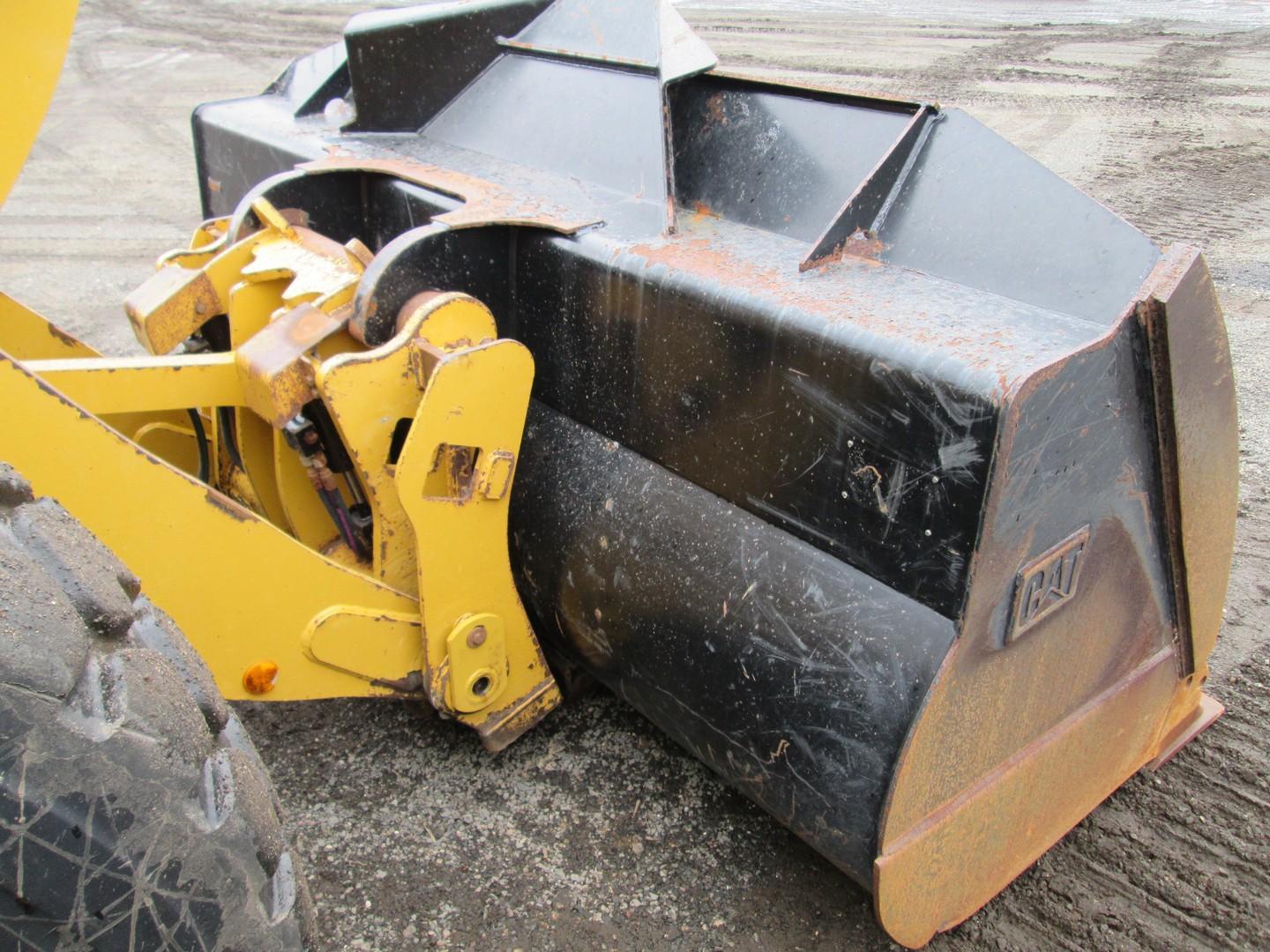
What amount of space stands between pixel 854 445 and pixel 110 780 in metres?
1.02

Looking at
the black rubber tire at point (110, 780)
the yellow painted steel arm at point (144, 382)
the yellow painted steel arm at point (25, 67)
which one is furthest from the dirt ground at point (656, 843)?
the yellow painted steel arm at point (25, 67)

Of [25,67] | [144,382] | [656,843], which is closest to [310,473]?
[144,382]

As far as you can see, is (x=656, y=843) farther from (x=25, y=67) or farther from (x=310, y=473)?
(x=25, y=67)

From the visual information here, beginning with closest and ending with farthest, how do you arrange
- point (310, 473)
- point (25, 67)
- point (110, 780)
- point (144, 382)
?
point (110, 780)
point (25, 67)
point (144, 382)
point (310, 473)

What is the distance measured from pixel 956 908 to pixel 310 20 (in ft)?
41.1

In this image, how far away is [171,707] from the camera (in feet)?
3.66

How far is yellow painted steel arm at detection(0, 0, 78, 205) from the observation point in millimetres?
1444

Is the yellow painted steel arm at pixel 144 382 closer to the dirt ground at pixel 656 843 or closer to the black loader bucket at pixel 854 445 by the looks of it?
the black loader bucket at pixel 854 445

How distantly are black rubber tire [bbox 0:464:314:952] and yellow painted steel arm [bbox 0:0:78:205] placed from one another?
0.58 metres

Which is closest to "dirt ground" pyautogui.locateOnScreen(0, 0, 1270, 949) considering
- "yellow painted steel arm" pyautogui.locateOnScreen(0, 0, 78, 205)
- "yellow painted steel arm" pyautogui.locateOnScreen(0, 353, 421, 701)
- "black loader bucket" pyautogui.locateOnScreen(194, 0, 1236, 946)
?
"black loader bucket" pyautogui.locateOnScreen(194, 0, 1236, 946)

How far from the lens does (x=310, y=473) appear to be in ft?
6.43

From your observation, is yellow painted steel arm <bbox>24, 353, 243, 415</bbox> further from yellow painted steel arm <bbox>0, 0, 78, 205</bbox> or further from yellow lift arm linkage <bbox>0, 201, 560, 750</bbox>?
yellow painted steel arm <bbox>0, 0, 78, 205</bbox>

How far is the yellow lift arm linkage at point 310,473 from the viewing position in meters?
1.48

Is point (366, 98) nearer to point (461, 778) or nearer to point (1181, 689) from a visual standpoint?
point (461, 778)
